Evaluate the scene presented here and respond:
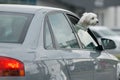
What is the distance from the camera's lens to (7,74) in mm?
5719

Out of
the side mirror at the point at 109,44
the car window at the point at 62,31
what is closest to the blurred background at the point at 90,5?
the side mirror at the point at 109,44

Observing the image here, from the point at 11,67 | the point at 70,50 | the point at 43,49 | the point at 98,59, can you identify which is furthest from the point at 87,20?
the point at 11,67

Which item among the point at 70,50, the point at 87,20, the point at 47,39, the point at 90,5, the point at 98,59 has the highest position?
the point at 90,5

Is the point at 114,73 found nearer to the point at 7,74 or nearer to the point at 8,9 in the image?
the point at 8,9

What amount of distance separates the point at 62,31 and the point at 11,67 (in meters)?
1.72

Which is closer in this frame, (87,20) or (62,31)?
(62,31)

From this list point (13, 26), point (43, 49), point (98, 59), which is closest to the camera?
point (43, 49)

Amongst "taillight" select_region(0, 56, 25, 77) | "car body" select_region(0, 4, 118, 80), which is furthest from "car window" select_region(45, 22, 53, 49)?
"taillight" select_region(0, 56, 25, 77)

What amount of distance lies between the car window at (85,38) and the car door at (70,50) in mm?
224

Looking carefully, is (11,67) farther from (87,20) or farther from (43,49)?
(87,20)

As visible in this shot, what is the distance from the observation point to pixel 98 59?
8.04 m

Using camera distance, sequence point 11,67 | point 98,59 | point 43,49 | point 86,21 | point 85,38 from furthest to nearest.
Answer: point 86,21, point 85,38, point 98,59, point 43,49, point 11,67

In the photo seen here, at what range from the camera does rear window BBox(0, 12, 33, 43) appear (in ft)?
20.6

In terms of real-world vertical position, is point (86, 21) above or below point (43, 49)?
above
